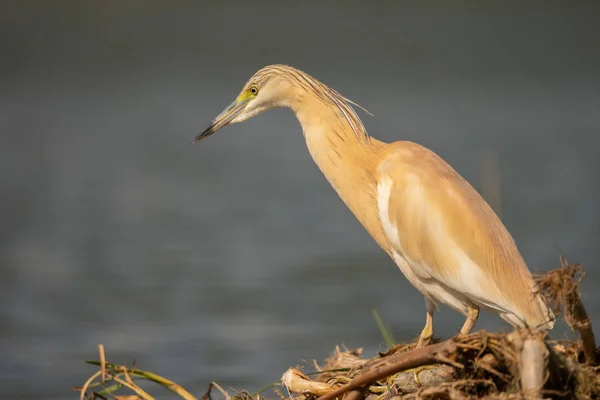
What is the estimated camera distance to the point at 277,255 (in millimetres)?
10922

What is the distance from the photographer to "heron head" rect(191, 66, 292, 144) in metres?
5.14

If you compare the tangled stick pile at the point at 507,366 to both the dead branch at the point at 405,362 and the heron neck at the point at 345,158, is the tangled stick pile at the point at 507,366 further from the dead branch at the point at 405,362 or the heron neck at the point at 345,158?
the heron neck at the point at 345,158

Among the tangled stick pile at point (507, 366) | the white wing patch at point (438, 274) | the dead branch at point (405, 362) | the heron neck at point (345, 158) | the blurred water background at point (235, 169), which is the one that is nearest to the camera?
the tangled stick pile at point (507, 366)

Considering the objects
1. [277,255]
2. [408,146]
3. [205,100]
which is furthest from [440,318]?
[205,100]

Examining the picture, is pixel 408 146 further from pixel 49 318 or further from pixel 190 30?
pixel 190 30

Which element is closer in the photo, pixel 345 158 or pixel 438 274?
→ pixel 438 274

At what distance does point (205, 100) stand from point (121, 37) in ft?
13.3

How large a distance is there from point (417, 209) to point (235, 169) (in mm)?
9389

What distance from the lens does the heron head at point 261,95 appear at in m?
5.14

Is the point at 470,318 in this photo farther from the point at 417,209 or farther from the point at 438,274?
the point at 417,209

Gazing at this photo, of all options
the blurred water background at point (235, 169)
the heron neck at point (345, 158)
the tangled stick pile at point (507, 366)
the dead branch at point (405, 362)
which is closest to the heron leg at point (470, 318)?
the blurred water background at point (235, 169)

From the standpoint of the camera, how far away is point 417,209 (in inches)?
192

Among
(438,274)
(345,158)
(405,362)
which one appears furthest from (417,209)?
(405,362)

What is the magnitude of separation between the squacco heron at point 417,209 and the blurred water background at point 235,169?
191 millimetres
